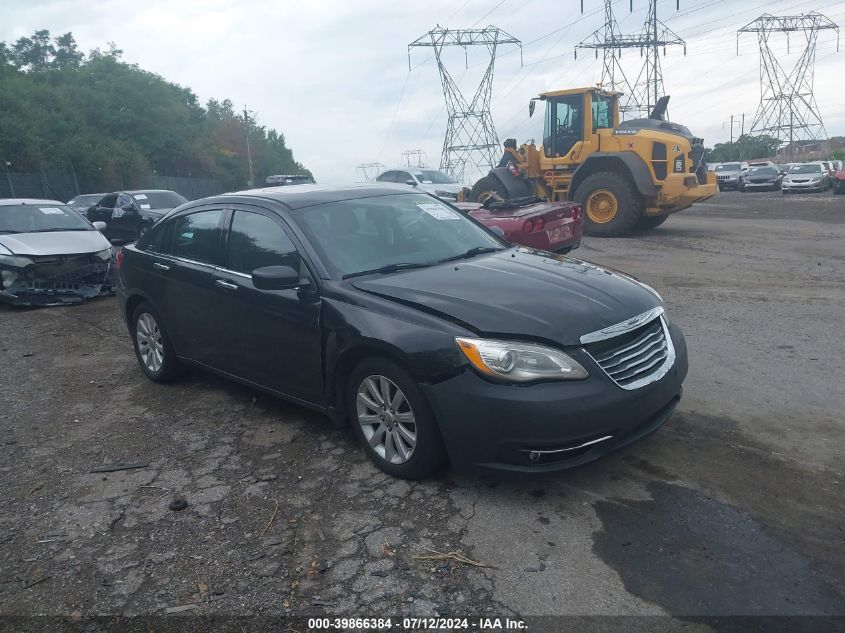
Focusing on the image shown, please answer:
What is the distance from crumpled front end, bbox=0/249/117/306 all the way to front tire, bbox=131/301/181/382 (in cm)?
435

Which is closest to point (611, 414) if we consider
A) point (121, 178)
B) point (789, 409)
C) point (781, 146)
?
point (789, 409)

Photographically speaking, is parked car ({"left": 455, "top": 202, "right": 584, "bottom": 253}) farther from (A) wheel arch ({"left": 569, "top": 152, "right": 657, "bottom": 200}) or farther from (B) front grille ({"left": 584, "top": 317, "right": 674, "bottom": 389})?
(A) wheel arch ({"left": 569, "top": 152, "right": 657, "bottom": 200})

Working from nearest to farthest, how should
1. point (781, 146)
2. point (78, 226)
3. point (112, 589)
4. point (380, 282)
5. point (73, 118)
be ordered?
point (112, 589) → point (380, 282) → point (78, 226) → point (73, 118) → point (781, 146)

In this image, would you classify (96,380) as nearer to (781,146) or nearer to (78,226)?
(78,226)

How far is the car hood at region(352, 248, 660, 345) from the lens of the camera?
3.65 meters

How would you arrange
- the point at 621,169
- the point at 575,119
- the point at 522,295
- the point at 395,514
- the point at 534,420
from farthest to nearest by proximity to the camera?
the point at 575,119, the point at 621,169, the point at 522,295, the point at 395,514, the point at 534,420

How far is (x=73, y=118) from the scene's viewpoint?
4538 centimetres

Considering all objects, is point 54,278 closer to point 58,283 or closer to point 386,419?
point 58,283

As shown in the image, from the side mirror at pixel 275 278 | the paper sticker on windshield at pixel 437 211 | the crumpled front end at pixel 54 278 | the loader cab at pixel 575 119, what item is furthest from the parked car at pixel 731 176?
the side mirror at pixel 275 278

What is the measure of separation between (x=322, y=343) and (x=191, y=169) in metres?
62.5

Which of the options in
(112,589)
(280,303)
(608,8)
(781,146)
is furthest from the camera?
(781,146)

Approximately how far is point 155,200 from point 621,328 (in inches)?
601


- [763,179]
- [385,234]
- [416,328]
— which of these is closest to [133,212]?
[385,234]

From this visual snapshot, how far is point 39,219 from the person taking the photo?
419 inches
